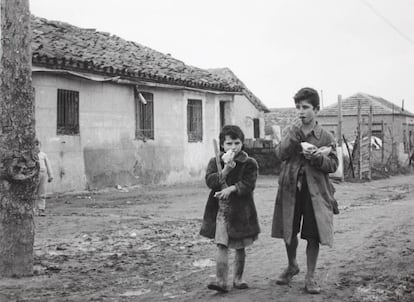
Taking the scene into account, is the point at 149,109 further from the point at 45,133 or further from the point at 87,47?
the point at 45,133

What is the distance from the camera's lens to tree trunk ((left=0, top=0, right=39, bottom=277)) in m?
5.37

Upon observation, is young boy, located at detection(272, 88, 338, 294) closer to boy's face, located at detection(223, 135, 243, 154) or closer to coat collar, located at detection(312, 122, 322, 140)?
coat collar, located at detection(312, 122, 322, 140)

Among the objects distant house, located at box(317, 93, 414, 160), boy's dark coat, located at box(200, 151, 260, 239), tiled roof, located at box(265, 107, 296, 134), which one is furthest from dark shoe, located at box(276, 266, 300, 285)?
tiled roof, located at box(265, 107, 296, 134)

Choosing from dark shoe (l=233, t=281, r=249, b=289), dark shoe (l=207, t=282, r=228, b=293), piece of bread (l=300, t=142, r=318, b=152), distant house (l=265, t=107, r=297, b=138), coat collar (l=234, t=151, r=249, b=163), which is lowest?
dark shoe (l=233, t=281, r=249, b=289)

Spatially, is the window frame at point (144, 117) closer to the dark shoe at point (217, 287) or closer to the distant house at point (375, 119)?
the dark shoe at point (217, 287)

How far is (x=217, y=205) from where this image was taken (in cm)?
471

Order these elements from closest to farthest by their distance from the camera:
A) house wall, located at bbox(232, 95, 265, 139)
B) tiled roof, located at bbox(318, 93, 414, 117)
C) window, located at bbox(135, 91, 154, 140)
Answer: window, located at bbox(135, 91, 154, 140), house wall, located at bbox(232, 95, 265, 139), tiled roof, located at bbox(318, 93, 414, 117)

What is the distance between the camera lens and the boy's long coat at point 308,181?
4465mm

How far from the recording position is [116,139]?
605 inches

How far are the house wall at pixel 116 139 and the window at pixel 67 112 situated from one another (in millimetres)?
125

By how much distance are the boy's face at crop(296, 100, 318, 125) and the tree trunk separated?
2560 mm

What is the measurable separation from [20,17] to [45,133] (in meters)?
7.83

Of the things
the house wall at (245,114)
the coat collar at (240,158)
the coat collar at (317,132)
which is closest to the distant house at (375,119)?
the house wall at (245,114)

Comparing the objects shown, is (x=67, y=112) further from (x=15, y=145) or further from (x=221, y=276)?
(x=221, y=276)
